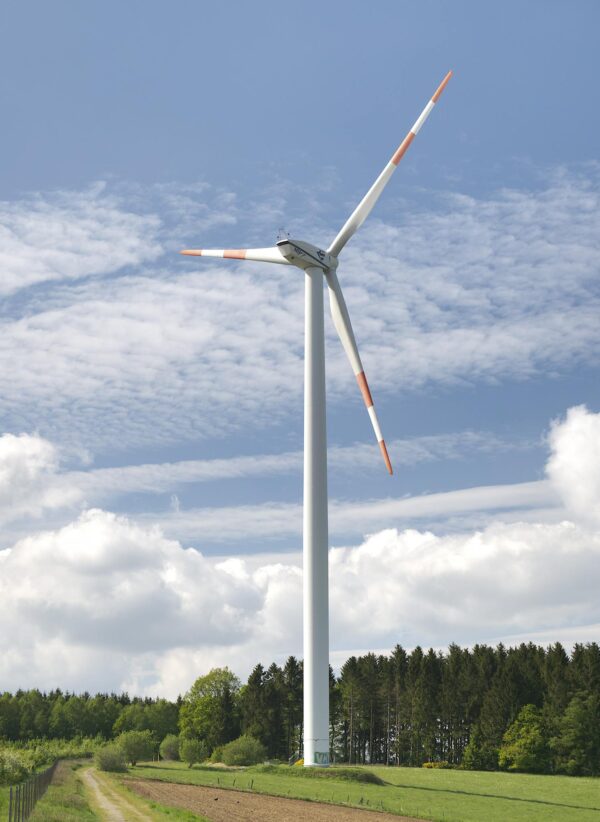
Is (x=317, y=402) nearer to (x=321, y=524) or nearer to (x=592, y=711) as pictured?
(x=321, y=524)

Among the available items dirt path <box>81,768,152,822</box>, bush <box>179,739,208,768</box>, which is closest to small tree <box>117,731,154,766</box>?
bush <box>179,739,208,768</box>

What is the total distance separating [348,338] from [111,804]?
4036 centimetres

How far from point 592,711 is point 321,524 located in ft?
216

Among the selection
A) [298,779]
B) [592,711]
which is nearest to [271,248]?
[298,779]

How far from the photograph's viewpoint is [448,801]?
61.0m

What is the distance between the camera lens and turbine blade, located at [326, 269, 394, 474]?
70.9 m

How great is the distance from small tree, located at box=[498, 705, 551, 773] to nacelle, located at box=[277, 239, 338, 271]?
7485cm

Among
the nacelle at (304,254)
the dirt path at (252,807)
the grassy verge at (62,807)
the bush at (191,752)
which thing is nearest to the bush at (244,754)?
the bush at (191,752)

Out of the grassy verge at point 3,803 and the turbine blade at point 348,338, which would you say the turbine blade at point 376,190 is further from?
the grassy verge at point 3,803

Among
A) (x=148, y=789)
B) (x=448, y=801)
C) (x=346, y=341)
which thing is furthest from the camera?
(x=346, y=341)

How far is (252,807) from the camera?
51.9m

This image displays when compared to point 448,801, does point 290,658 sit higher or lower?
Answer: higher

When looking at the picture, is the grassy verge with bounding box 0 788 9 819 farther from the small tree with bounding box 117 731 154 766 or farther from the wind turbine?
the small tree with bounding box 117 731 154 766

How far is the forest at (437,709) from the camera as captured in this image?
11556 centimetres
